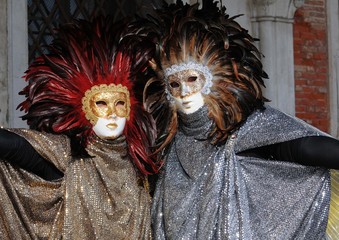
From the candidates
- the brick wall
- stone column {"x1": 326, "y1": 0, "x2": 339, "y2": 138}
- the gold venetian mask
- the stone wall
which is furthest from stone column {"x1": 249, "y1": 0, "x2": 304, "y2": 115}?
the gold venetian mask

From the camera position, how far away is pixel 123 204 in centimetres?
593

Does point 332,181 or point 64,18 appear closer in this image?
point 332,181

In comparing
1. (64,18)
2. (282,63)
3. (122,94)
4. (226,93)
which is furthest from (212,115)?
(282,63)

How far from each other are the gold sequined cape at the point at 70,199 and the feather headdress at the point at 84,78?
0.36 ft

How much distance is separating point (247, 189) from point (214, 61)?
738mm

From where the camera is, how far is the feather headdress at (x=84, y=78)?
5.92 meters

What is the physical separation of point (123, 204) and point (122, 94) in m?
0.61

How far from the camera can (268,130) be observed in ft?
19.7

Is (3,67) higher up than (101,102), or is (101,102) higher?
(3,67)

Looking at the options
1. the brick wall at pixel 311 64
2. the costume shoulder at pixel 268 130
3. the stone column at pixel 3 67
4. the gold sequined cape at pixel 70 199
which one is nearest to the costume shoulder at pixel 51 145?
the gold sequined cape at pixel 70 199

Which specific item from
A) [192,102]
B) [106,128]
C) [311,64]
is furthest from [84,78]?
[311,64]

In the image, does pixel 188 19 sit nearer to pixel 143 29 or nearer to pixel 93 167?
pixel 143 29

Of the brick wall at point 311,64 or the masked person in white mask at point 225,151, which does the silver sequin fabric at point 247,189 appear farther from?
the brick wall at point 311,64

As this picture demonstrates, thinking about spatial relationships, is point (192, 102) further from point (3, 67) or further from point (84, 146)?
point (3, 67)
